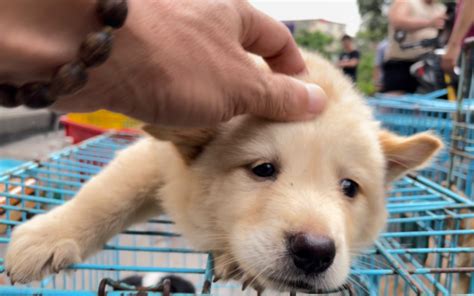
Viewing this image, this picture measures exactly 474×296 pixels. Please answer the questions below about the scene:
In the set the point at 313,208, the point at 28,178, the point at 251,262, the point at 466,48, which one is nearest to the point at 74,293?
the point at 251,262

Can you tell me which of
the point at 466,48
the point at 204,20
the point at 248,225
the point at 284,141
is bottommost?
the point at 248,225

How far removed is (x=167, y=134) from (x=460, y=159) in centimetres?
172

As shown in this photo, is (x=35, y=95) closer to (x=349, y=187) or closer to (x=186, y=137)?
(x=186, y=137)

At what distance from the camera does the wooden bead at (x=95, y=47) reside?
81 centimetres

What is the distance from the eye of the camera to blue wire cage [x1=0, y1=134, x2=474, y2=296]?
1065 millimetres

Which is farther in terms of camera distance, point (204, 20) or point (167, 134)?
point (167, 134)

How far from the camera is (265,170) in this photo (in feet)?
4.38

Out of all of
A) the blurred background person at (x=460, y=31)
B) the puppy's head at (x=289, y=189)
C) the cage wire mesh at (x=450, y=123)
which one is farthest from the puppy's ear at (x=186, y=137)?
the blurred background person at (x=460, y=31)

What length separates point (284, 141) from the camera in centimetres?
130

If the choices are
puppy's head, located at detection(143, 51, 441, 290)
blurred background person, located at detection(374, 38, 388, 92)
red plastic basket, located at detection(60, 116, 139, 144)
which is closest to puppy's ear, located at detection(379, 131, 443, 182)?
puppy's head, located at detection(143, 51, 441, 290)

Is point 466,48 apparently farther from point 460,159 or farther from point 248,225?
point 248,225

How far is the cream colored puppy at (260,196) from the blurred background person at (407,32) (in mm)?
3014

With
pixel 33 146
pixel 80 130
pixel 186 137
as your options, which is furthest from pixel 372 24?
pixel 186 137

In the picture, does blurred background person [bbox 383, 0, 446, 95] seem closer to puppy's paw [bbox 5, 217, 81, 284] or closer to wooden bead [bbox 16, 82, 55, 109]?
puppy's paw [bbox 5, 217, 81, 284]
